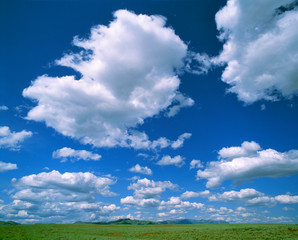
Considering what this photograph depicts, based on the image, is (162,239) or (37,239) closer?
(37,239)

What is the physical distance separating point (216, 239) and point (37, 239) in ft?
156

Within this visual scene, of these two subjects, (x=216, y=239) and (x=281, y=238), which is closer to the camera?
(x=281, y=238)

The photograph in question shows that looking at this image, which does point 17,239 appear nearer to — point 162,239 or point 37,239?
point 37,239

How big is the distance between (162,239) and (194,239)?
9605 mm

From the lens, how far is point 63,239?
2003 inches

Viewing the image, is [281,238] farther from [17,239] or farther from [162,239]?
[17,239]

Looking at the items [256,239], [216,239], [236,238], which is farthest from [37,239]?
[256,239]

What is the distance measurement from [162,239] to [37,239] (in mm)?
34305

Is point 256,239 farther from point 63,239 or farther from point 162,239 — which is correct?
point 63,239

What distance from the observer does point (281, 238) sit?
1694 inches

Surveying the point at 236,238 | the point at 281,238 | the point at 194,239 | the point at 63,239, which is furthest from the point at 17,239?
the point at 281,238

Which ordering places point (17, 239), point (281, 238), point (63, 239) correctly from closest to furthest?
point (281, 238), point (17, 239), point (63, 239)

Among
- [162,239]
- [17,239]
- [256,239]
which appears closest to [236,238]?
[256,239]

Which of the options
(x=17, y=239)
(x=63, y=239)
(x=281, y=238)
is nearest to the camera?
(x=281, y=238)
